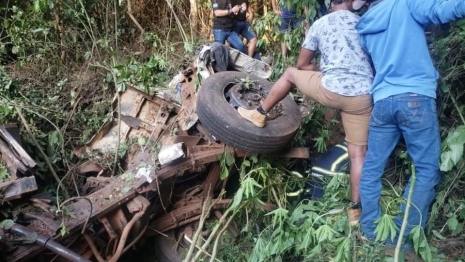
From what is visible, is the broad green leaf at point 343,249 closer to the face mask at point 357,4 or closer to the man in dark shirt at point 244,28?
the face mask at point 357,4

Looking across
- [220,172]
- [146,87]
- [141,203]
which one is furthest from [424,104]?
[146,87]

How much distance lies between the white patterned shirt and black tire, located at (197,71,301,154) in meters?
0.62

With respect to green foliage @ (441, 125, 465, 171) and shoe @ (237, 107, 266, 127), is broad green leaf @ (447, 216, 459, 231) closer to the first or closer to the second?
green foliage @ (441, 125, 465, 171)

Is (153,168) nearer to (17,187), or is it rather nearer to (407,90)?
(17,187)

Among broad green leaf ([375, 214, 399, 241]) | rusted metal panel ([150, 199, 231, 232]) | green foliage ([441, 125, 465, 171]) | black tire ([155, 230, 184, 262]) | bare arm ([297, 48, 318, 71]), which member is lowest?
black tire ([155, 230, 184, 262])

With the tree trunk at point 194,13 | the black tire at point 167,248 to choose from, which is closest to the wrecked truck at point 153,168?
the black tire at point 167,248

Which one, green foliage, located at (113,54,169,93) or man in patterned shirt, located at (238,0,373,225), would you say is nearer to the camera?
man in patterned shirt, located at (238,0,373,225)

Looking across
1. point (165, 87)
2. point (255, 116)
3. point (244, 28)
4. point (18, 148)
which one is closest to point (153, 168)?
point (255, 116)

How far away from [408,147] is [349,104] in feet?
1.49

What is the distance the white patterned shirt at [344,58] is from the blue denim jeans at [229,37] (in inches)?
119

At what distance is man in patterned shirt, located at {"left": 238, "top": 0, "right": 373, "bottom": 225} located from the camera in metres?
2.82

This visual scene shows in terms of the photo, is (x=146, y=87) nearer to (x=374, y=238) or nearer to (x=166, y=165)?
(x=166, y=165)

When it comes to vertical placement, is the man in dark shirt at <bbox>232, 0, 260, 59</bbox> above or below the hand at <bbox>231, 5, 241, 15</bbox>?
below

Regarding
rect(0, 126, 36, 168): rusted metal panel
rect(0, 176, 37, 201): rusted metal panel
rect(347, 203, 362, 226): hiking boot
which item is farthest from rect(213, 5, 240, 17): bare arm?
rect(347, 203, 362, 226): hiking boot
